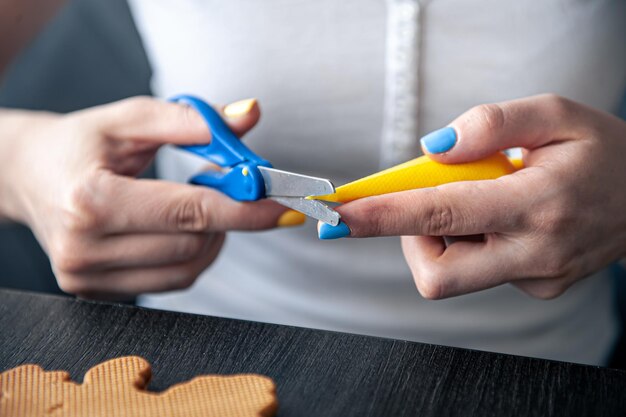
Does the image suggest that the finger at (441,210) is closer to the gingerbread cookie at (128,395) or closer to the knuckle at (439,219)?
the knuckle at (439,219)

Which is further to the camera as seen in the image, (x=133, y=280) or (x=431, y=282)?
(x=133, y=280)

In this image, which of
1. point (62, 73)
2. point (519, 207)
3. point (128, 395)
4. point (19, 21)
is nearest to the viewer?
→ point (128, 395)

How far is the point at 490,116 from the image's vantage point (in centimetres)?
48

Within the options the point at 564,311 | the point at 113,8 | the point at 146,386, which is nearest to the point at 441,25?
the point at 564,311

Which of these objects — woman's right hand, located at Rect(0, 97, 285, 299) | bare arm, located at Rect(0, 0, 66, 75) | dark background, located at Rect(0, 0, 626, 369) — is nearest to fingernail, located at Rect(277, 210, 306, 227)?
woman's right hand, located at Rect(0, 97, 285, 299)

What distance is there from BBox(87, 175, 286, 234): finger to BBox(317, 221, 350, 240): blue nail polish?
0.38 feet

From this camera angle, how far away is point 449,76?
2.19 feet

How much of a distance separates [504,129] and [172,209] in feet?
0.81

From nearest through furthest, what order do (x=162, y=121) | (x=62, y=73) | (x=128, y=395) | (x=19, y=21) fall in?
(x=128, y=395) → (x=162, y=121) → (x=19, y=21) → (x=62, y=73)

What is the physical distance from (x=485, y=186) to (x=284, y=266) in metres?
0.33

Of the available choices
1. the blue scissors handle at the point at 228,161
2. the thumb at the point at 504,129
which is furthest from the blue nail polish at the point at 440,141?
the blue scissors handle at the point at 228,161

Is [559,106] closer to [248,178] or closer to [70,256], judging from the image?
[248,178]

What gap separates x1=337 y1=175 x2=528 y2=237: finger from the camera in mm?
443

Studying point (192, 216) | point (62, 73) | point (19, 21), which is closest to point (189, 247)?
point (192, 216)
